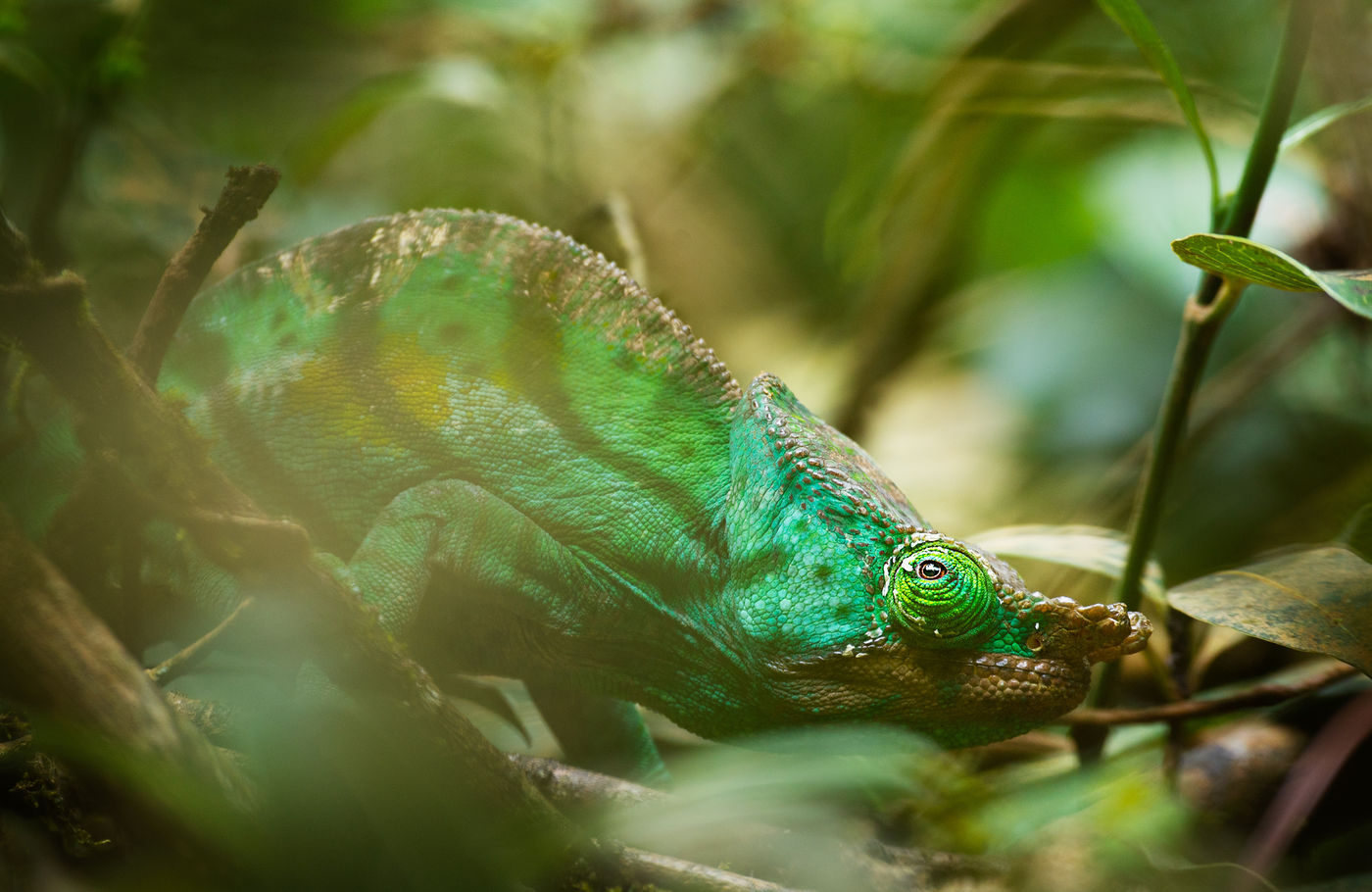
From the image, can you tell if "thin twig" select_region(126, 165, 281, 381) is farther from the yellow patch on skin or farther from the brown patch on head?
the brown patch on head

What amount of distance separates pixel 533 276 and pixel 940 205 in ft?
7.48

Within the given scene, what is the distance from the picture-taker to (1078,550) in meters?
1.67

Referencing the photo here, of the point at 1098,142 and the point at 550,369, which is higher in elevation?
the point at 1098,142

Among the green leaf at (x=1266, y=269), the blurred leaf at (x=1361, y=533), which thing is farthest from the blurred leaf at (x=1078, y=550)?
the green leaf at (x=1266, y=269)

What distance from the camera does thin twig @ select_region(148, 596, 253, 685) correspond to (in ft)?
3.09

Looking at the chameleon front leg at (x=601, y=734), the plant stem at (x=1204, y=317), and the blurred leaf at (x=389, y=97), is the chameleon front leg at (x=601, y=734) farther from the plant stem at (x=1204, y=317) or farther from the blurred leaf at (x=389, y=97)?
the blurred leaf at (x=389, y=97)

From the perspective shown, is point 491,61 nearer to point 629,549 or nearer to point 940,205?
point 940,205

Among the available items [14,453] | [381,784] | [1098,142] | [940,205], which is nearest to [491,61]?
[940,205]

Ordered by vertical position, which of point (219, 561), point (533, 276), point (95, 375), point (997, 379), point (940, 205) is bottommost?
point (219, 561)

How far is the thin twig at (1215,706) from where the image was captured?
1.62 meters

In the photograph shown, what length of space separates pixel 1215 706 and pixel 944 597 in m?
0.80

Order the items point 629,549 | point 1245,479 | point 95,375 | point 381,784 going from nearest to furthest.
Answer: point 95,375
point 381,784
point 629,549
point 1245,479

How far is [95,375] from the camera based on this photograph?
807mm

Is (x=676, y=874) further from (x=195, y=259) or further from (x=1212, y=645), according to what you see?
(x=1212, y=645)
